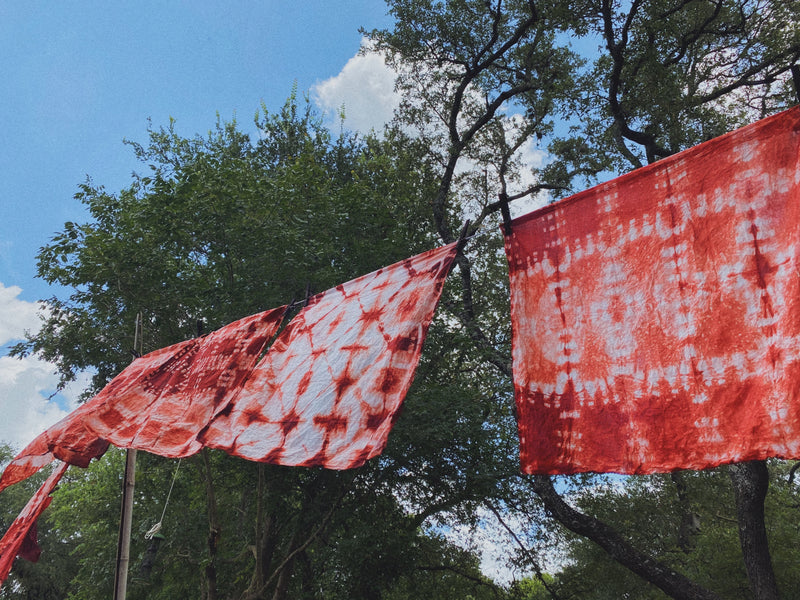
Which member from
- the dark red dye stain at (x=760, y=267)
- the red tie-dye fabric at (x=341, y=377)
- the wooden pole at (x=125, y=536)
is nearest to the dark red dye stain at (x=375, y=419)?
the red tie-dye fabric at (x=341, y=377)

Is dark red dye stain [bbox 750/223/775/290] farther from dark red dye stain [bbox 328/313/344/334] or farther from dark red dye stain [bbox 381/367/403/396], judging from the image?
dark red dye stain [bbox 328/313/344/334]

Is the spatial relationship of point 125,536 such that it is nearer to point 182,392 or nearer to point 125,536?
point 125,536

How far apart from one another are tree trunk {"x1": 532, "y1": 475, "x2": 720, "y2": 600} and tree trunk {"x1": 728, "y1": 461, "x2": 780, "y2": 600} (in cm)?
60

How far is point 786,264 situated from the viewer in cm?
258

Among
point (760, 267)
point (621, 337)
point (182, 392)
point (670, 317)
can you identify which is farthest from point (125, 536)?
point (760, 267)

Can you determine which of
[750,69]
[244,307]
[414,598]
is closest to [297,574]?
[414,598]

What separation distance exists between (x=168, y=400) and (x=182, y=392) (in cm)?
16

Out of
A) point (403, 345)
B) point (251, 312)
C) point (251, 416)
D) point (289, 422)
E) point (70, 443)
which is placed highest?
point (251, 312)

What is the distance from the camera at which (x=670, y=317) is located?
287cm

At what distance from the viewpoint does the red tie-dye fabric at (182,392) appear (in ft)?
15.1

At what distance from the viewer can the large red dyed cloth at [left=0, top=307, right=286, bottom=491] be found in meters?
4.66

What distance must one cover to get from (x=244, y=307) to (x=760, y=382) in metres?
7.84

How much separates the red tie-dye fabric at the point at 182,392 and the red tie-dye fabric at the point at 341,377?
0.39 m

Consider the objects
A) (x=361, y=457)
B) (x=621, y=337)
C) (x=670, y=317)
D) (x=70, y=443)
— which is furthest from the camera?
(x=70, y=443)
